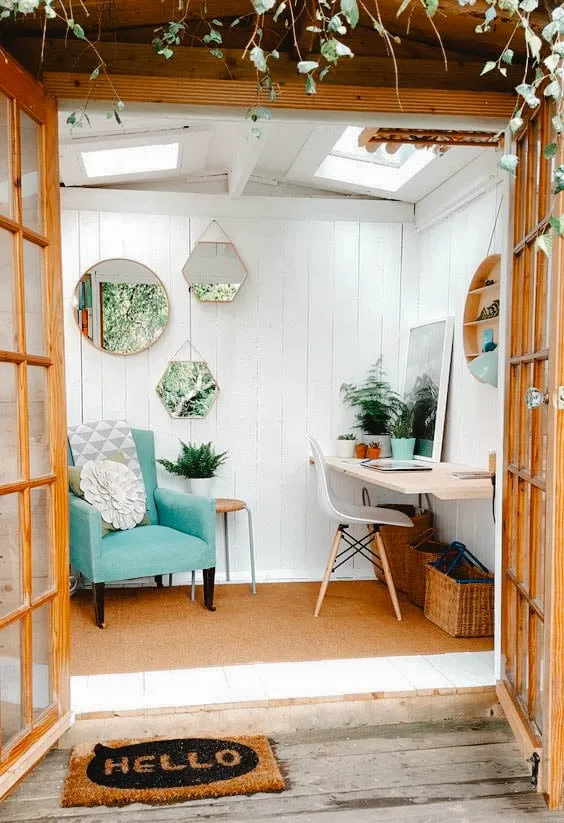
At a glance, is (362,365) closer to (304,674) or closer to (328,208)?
(328,208)

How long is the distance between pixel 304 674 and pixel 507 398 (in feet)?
4.38

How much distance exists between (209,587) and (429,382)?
1.69 metres

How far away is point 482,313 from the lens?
372 cm

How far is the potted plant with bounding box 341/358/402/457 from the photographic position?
4.62 metres

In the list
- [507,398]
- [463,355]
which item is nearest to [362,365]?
[463,355]

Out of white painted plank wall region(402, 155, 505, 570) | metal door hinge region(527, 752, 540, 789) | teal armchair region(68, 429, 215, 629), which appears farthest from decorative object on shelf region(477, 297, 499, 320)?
metal door hinge region(527, 752, 540, 789)

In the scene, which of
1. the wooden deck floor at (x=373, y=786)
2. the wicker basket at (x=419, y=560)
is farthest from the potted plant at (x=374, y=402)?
the wooden deck floor at (x=373, y=786)

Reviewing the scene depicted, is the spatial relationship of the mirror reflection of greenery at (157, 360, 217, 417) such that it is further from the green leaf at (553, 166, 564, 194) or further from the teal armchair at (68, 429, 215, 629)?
the green leaf at (553, 166, 564, 194)

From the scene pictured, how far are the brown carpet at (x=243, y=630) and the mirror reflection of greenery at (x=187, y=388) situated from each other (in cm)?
106

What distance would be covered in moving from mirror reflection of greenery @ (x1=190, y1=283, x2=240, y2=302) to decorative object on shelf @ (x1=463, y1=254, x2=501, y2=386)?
1.46 metres

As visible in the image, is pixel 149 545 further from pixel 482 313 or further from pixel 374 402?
pixel 482 313

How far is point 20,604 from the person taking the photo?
7.48 feet

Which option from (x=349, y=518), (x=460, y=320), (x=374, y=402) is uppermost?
(x=460, y=320)

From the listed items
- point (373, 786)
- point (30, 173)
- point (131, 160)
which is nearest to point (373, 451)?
point (131, 160)
